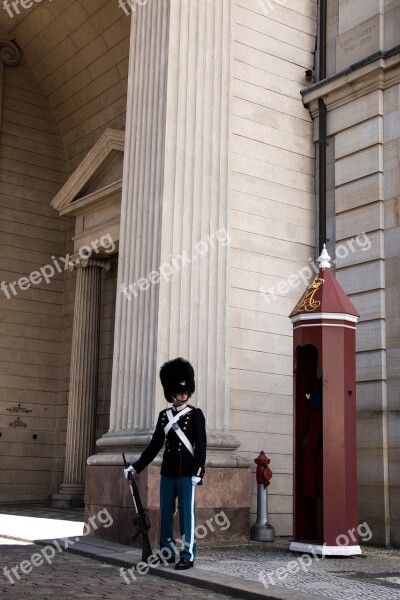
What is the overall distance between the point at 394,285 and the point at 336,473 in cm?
339

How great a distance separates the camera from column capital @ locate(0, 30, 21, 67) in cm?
2239

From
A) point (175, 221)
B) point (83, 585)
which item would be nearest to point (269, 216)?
Answer: point (175, 221)

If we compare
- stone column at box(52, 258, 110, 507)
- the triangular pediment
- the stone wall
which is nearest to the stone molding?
the stone wall

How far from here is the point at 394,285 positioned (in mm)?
12234

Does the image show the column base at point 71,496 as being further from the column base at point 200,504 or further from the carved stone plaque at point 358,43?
the carved stone plaque at point 358,43

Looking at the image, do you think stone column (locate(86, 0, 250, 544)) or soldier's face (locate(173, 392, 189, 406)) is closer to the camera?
soldier's face (locate(173, 392, 189, 406))

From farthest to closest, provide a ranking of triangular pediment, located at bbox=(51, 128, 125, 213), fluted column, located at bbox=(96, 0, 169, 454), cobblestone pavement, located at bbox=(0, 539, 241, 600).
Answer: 1. triangular pediment, located at bbox=(51, 128, 125, 213)
2. fluted column, located at bbox=(96, 0, 169, 454)
3. cobblestone pavement, located at bbox=(0, 539, 241, 600)

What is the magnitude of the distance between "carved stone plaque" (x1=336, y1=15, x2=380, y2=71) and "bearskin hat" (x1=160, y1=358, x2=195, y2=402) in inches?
262

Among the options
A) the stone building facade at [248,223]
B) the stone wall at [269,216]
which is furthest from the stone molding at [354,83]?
the stone wall at [269,216]

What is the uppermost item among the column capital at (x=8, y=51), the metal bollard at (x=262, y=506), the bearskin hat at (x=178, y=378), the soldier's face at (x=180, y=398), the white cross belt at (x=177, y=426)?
the column capital at (x=8, y=51)

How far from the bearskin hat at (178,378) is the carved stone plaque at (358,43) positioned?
6.66 metres

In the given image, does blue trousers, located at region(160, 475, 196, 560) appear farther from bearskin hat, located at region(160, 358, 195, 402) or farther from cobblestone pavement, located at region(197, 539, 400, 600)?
bearskin hat, located at region(160, 358, 195, 402)

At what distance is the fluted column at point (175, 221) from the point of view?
11.6m

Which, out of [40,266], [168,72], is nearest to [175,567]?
[168,72]
